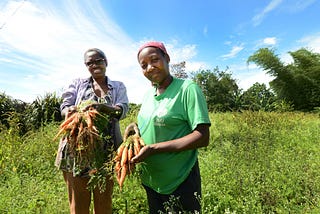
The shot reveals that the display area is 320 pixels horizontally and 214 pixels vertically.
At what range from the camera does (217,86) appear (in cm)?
2706

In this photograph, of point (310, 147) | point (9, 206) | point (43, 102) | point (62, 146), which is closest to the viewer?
point (62, 146)

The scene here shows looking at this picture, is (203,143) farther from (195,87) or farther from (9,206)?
(9,206)

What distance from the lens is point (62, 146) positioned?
7.36ft

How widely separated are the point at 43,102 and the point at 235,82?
71.2ft

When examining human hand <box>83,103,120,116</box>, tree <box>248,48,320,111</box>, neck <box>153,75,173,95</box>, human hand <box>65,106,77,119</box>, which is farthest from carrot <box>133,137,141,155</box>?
tree <box>248,48,320,111</box>

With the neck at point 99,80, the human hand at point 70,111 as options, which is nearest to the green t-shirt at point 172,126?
the human hand at point 70,111

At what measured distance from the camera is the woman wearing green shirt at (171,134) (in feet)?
5.07

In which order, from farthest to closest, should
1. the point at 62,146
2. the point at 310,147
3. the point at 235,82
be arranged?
1. the point at 235,82
2. the point at 310,147
3. the point at 62,146

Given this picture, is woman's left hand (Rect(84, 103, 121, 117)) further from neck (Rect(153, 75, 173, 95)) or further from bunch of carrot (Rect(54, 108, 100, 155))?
neck (Rect(153, 75, 173, 95))

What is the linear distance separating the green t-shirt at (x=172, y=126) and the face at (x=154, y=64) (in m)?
0.09

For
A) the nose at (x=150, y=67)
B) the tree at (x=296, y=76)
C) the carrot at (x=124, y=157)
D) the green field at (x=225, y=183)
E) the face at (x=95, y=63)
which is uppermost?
the tree at (x=296, y=76)

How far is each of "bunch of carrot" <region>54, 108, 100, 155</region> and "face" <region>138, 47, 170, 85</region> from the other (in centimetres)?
52

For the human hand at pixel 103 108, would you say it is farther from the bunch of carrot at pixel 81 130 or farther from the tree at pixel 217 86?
the tree at pixel 217 86

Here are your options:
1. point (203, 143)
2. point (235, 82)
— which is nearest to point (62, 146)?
point (203, 143)
